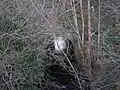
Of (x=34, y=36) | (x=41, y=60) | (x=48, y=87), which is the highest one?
(x=34, y=36)

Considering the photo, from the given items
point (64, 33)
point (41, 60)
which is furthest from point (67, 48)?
point (41, 60)

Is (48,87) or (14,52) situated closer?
(14,52)

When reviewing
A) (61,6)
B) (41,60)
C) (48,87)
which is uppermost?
(61,6)

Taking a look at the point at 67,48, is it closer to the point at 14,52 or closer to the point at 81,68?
the point at 81,68

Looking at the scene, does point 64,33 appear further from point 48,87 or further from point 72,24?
point 48,87

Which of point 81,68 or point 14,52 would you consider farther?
point 81,68

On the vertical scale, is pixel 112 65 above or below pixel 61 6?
below

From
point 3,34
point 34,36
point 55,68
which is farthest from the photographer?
point 55,68

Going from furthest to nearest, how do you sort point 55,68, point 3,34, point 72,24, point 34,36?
1. point 55,68
2. point 72,24
3. point 34,36
4. point 3,34

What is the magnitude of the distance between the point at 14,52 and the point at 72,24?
1.52 metres

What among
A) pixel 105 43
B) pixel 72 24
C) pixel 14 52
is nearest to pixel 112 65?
pixel 105 43

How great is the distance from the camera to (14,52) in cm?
600

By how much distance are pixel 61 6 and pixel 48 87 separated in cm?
187

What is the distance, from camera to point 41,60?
638 centimetres
